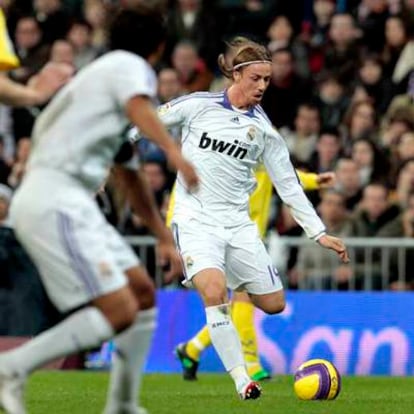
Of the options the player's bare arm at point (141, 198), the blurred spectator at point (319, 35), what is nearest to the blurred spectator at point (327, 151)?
the blurred spectator at point (319, 35)

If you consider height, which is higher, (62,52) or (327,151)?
(62,52)

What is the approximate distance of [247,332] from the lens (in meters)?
14.8

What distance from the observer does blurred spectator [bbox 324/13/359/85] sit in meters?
20.6

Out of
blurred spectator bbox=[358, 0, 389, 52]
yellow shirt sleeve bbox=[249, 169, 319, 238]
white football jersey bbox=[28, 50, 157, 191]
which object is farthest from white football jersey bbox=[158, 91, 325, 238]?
blurred spectator bbox=[358, 0, 389, 52]

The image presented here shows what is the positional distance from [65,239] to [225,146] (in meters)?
4.57

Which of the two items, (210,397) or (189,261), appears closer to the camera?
(189,261)

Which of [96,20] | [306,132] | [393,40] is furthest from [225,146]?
[96,20]

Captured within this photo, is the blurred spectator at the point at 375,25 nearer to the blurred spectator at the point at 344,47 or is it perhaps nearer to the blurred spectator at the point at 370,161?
the blurred spectator at the point at 344,47

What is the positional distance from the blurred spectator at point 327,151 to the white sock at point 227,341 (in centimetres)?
727

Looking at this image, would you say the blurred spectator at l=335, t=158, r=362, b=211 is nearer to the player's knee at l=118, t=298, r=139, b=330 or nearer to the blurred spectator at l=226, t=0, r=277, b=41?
the blurred spectator at l=226, t=0, r=277, b=41

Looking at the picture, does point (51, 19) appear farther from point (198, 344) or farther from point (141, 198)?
point (141, 198)

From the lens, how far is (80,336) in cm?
797

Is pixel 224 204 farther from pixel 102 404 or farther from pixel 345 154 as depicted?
pixel 345 154

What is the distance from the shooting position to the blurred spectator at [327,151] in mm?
18938
